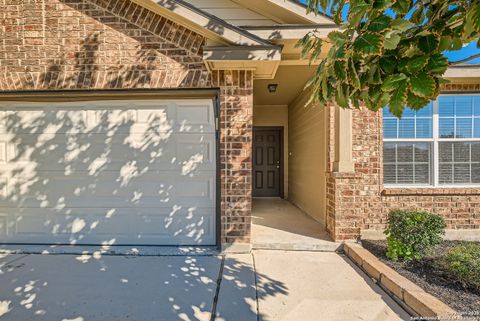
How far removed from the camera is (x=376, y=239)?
13.1 ft

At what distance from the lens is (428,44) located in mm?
1273

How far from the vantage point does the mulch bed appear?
2375mm

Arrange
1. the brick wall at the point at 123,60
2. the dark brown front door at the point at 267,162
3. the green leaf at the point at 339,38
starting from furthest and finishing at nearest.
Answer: the dark brown front door at the point at 267,162 < the brick wall at the point at 123,60 < the green leaf at the point at 339,38

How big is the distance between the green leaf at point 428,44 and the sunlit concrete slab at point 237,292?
246 centimetres

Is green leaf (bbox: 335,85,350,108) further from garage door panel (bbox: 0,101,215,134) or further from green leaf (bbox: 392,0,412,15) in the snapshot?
garage door panel (bbox: 0,101,215,134)

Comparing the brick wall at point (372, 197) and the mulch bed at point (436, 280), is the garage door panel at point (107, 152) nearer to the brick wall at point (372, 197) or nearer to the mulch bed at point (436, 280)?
the brick wall at point (372, 197)

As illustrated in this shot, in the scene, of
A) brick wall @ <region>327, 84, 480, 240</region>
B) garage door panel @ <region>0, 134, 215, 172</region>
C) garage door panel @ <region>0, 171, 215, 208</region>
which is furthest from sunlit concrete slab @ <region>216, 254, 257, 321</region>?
brick wall @ <region>327, 84, 480, 240</region>

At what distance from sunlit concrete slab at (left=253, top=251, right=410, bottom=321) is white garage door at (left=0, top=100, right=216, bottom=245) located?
1.30 m

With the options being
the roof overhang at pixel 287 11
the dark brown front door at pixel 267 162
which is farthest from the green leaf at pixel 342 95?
the dark brown front door at pixel 267 162

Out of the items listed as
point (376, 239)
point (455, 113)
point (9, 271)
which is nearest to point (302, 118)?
point (455, 113)

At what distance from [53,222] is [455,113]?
7.20 m

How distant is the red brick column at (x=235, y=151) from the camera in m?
3.76

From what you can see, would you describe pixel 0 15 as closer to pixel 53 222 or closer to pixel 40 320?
pixel 53 222

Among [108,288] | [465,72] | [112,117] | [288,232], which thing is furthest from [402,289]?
[112,117]
